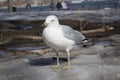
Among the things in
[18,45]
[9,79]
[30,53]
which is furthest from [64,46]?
[18,45]

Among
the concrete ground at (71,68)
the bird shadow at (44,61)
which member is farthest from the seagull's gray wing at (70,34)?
the bird shadow at (44,61)

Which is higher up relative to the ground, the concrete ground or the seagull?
the seagull

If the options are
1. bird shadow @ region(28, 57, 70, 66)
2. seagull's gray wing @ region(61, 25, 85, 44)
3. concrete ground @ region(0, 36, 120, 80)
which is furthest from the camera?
bird shadow @ region(28, 57, 70, 66)

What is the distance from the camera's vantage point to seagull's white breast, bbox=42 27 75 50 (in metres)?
7.48

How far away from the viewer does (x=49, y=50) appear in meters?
10.7

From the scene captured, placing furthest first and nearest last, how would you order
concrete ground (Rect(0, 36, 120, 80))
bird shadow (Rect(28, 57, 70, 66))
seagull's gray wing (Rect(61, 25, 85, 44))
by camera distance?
bird shadow (Rect(28, 57, 70, 66)) → seagull's gray wing (Rect(61, 25, 85, 44)) → concrete ground (Rect(0, 36, 120, 80))

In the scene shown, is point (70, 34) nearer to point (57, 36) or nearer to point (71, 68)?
point (57, 36)

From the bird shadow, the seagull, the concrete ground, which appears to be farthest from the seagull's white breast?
the bird shadow

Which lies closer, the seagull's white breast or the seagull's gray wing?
the seagull's white breast

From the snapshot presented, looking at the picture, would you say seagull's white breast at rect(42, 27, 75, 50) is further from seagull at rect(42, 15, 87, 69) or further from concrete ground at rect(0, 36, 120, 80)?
concrete ground at rect(0, 36, 120, 80)

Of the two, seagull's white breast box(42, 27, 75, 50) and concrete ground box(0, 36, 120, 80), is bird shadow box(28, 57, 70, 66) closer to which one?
concrete ground box(0, 36, 120, 80)

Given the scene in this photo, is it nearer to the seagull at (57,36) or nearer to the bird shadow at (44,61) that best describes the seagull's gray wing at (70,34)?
the seagull at (57,36)

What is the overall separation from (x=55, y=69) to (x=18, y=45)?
186 inches

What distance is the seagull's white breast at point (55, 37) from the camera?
748 centimetres
